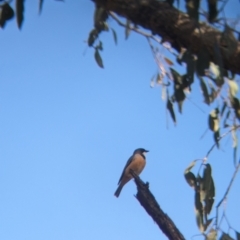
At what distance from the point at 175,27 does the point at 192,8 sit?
0.08 metres

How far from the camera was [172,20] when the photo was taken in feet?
4.66

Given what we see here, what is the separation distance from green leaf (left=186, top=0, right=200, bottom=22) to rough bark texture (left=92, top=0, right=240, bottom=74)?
0.04ft

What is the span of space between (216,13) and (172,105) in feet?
2.84

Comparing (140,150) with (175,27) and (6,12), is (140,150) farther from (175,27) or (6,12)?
(175,27)

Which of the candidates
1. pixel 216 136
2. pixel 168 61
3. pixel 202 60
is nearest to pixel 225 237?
pixel 216 136

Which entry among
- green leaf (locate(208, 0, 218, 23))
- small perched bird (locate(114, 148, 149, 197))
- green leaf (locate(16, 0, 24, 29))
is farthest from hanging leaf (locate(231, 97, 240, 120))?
small perched bird (locate(114, 148, 149, 197))

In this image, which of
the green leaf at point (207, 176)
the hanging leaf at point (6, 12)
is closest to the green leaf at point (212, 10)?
the hanging leaf at point (6, 12)

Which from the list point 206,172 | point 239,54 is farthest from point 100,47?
point 239,54

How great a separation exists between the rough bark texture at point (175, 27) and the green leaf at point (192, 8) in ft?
0.04

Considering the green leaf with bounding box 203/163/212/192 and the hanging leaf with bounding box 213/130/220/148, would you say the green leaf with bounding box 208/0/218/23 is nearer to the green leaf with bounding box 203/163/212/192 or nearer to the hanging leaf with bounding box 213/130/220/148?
the hanging leaf with bounding box 213/130/220/148

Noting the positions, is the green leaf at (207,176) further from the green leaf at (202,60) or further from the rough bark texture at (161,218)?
the green leaf at (202,60)

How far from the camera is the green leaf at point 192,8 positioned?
1435 mm

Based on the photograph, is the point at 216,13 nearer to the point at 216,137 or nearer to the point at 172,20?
the point at 172,20

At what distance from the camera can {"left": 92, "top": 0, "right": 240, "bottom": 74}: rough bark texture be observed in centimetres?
140
